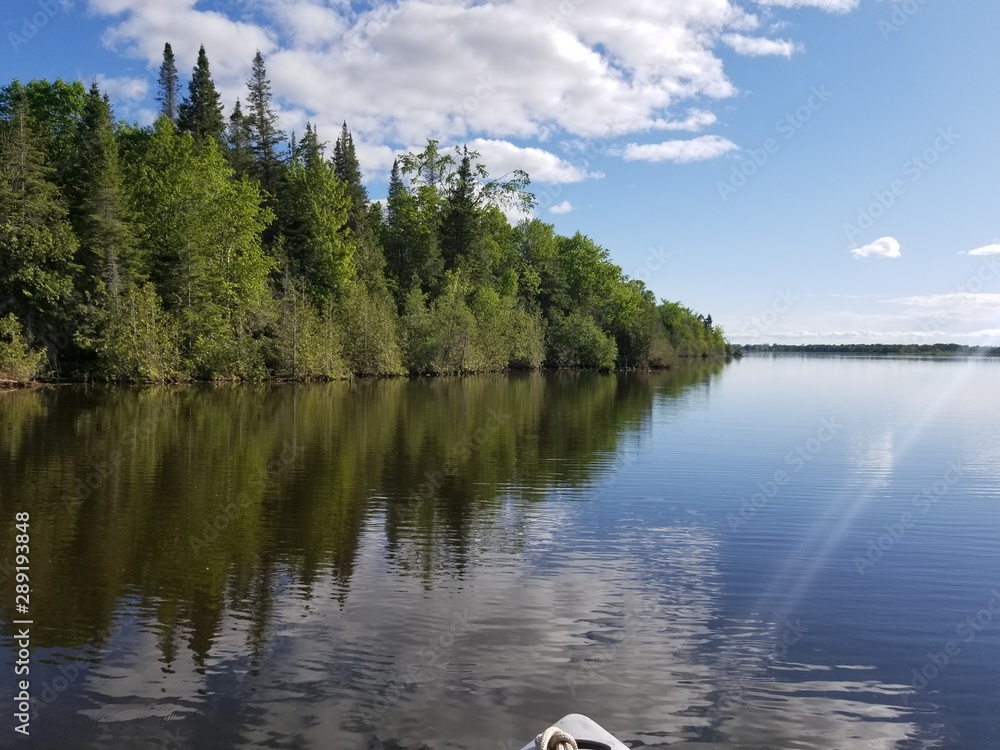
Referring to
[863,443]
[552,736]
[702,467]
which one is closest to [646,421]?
[863,443]

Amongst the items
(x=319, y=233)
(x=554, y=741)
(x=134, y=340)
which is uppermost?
(x=319, y=233)

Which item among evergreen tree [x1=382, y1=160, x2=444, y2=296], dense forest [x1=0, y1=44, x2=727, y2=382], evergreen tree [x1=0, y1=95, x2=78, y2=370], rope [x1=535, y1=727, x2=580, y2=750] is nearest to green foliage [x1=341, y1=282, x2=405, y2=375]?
dense forest [x1=0, y1=44, x2=727, y2=382]

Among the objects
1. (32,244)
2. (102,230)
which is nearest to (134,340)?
(102,230)

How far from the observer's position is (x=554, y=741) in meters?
4.36

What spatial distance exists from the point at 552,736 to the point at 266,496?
12950 millimetres

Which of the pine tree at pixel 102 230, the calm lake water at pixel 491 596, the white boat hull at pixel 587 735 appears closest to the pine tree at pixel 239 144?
the pine tree at pixel 102 230

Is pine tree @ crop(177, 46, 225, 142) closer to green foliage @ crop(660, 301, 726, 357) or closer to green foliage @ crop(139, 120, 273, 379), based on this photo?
green foliage @ crop(139, 120, 273, 379)

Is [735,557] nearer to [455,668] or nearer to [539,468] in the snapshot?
[455,668]

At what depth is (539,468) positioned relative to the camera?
2094cm

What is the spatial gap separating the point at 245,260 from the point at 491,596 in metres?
52.2

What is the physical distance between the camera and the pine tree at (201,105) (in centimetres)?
7425

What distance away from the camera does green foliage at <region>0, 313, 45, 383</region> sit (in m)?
42.3

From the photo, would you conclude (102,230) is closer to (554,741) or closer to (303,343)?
(303,343)

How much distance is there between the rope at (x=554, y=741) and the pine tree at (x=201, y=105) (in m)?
80.4
